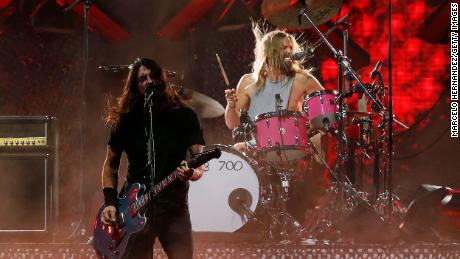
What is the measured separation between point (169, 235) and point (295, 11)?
2924 mm

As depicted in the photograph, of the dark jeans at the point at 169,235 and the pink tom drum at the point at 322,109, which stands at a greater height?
the pink tom drum at the point at 322,109

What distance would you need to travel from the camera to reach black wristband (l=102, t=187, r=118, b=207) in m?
3.70

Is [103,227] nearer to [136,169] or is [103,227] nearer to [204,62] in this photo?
[136,169]

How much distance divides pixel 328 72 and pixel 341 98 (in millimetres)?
2175

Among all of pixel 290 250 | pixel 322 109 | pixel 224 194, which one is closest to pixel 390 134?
pixel 322 109

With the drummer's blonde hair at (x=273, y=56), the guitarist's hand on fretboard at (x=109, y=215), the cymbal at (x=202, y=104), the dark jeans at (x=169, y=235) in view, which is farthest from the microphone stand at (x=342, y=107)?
the guitarist's hand on fretboard at (x=109, y=215)

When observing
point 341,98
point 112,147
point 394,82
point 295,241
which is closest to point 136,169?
point 112,147

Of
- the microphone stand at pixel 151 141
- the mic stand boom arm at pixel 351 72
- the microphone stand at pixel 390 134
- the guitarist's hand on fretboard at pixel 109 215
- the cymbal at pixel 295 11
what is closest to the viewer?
the microphone stand at pixel 151 141

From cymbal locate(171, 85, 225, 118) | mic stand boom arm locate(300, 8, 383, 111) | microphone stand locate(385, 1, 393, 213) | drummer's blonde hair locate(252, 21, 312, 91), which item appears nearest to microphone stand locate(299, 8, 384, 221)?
mic stand boom arm locate(300, 8, 383, 111)

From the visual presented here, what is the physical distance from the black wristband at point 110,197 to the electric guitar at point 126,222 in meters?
0.03

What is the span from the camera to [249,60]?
748 cm

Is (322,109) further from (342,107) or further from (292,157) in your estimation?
(292,157)

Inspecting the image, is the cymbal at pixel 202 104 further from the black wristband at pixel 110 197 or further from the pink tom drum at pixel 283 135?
the black wristband at pixel 110 197

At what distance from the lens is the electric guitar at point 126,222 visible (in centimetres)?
356
